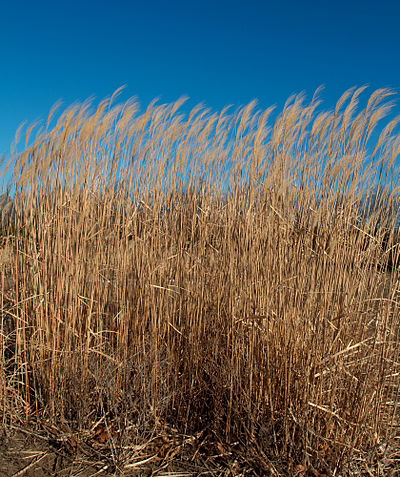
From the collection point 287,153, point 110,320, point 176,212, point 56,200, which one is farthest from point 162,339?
point 287,153

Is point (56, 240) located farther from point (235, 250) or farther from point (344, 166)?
point (344, 166)

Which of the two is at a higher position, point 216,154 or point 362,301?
point 216,154

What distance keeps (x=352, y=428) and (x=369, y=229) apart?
3.35ft

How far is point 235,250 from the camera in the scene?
2350 millimetres

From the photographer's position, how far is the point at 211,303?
95.2 inches

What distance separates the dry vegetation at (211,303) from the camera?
2016 millimetres

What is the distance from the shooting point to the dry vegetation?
2016 mm

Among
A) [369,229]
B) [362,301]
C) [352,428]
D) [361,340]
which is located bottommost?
[352,428]

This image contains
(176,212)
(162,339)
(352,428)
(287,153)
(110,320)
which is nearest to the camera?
(352,428)

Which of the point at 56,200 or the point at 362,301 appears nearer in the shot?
the point at 362,301

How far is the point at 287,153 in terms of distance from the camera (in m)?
2.23

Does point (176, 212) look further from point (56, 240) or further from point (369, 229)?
point (369, 229)

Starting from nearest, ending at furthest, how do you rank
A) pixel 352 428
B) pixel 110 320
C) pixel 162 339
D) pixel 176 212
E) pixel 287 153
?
pixel 352 428, pixel 287 153, pixel 162 339, pixel 176 212, pixel 110 320

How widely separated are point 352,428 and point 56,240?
1865 mm
